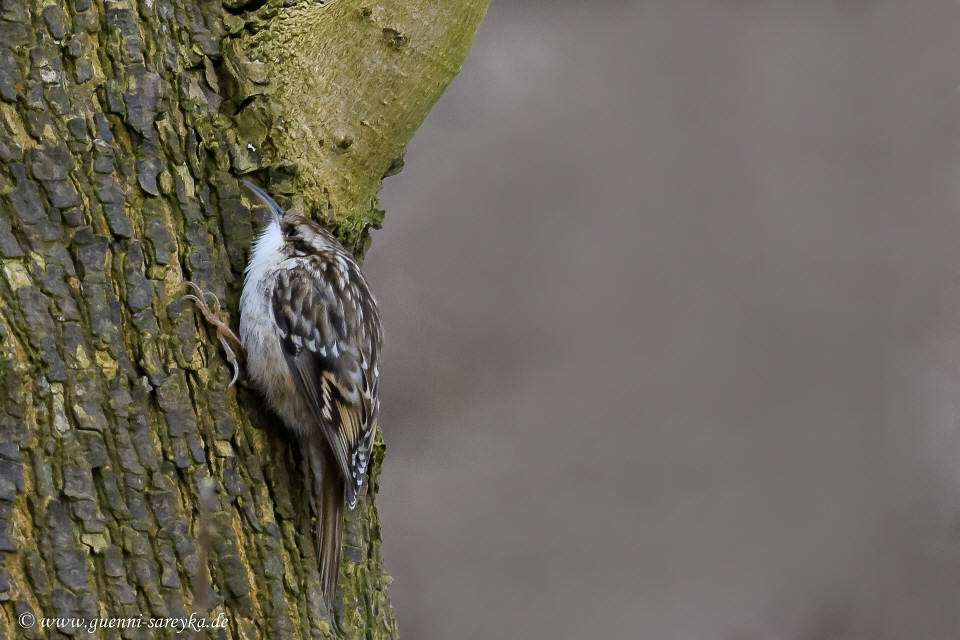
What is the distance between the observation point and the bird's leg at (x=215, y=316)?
194 cm

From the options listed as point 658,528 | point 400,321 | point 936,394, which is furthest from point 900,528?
point 400,321

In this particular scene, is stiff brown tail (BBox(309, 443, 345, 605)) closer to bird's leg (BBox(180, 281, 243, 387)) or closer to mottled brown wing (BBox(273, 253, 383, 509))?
mottled brown wing (BBox(273, 253, 383, 509))

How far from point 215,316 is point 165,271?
16cm

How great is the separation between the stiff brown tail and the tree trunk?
1.8 inches

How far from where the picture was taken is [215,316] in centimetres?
200

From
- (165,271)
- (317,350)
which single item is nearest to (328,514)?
(317,350)

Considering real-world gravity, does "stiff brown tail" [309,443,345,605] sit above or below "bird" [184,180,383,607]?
below

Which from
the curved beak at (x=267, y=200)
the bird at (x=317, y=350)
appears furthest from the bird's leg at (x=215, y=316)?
the curved beak at (x=267, y=200)

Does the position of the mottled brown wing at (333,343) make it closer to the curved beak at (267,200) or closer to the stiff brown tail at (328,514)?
the stiff brown tail at (328,514)

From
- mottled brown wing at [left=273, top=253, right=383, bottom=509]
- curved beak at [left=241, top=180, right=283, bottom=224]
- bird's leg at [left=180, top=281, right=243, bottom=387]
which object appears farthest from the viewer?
mottled brown wing at [left=273, top=253, right=383, bottom=509]

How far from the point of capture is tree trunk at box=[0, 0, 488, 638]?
1.68 metres

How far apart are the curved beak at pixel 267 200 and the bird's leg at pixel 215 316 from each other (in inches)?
8.6

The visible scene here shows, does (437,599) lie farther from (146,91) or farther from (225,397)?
(146,91)

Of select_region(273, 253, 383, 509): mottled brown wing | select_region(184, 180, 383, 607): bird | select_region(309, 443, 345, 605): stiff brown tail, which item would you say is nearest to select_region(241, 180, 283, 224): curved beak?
select_region(184, 180, 383, 607): bird
